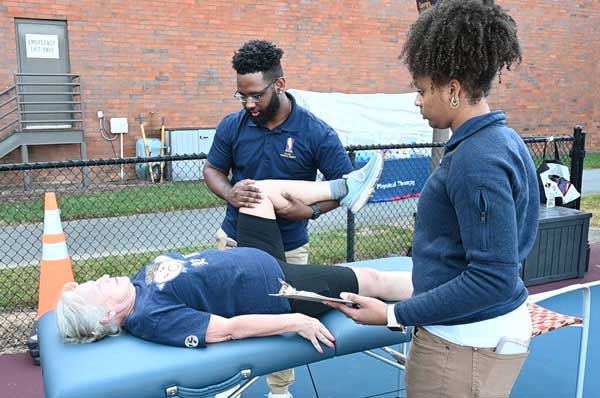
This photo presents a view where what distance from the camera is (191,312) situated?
2.18 m

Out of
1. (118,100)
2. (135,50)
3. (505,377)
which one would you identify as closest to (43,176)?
(118,100)

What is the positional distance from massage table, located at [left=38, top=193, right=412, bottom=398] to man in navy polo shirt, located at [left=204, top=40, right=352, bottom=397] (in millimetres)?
631

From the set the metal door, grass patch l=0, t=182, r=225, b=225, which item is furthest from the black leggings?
the metal door

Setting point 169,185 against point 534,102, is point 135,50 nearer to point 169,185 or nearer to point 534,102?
point 169,185

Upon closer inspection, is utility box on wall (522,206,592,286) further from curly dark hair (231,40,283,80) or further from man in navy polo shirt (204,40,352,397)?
curly dark hair (231,40,283,80)

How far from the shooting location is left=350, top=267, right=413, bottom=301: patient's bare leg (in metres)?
2.71

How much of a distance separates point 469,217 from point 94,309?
156cm

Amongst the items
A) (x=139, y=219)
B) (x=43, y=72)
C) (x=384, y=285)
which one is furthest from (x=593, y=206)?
(x=43, y=72)

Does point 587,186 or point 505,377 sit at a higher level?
point 505,377

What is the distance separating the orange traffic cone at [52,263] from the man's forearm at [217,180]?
1281 mm

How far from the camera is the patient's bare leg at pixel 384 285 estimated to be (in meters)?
2.71

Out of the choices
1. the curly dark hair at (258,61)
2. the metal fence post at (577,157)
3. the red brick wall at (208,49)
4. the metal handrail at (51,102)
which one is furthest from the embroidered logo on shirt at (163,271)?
the red brick wall at (208,49)

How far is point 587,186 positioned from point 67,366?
10.4 m

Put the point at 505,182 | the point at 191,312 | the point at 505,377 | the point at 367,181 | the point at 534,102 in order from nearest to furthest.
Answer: the point at 505,182, the point at 505,377, the point at 191,312, the point at 367,181, the point at 534,102
